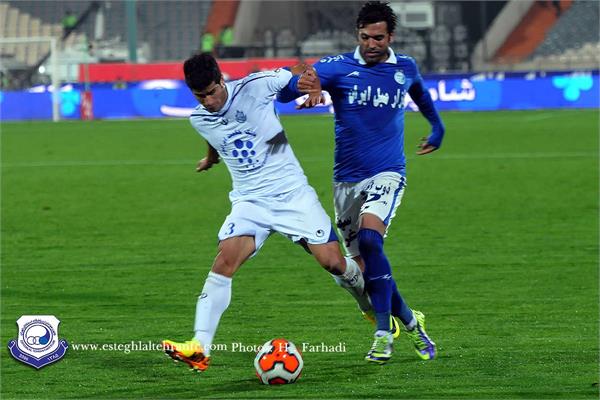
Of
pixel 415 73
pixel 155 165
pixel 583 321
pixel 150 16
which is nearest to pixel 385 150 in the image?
pixel 415 73

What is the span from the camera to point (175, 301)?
10023 millimetres

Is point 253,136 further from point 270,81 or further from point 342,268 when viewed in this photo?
point 342,268

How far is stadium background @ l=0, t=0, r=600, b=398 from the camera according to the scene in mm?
7273

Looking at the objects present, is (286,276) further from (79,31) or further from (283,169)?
(79,31)

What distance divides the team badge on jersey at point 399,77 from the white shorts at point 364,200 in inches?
23.8

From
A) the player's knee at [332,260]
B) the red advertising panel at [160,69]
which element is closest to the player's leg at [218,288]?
the player's knee at [332,260]

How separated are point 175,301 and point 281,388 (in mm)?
3260

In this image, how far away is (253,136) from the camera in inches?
289

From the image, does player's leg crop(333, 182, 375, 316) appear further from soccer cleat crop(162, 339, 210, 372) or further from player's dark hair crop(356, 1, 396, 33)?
soccer cleat crop(162, 339, 210, 372)

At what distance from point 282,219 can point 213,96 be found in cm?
88

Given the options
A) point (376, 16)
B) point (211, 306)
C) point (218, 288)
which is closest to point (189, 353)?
point (211, 306)

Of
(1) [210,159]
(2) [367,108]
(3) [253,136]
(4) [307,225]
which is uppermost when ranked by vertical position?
(2) [367,108]

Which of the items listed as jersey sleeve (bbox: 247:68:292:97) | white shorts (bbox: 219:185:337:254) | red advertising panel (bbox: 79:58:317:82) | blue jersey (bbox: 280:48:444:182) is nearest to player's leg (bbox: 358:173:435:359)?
blue jersey (bbox: 280:48:444:182)

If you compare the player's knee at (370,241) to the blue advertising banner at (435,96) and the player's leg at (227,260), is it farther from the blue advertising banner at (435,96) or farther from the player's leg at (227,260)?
the blue advertising banner at (435,96)
